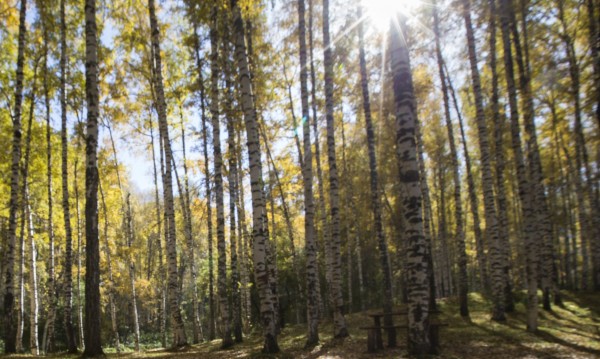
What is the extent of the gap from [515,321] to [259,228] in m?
8.98

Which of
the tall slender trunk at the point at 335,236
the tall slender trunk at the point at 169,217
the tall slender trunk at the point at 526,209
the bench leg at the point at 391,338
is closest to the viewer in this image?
the bench leg at the point at 391,338

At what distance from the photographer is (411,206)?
6.25 m

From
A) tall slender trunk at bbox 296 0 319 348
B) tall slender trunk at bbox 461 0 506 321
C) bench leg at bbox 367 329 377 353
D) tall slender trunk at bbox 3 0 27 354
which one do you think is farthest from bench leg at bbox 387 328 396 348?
tall slender trunk at bbox 3 0 27 354

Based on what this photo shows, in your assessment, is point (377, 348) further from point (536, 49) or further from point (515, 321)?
point (536, 49)

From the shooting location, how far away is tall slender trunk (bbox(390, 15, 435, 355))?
5930 mm

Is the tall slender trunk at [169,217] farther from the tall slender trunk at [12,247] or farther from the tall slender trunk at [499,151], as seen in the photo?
the tall slender trunk at [499,151]

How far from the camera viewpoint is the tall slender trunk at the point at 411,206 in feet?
19.5

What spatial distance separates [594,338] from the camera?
9242mm

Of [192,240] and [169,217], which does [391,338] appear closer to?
[169,217]

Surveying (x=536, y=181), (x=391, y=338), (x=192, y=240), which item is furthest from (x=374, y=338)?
(x=192, y=240)

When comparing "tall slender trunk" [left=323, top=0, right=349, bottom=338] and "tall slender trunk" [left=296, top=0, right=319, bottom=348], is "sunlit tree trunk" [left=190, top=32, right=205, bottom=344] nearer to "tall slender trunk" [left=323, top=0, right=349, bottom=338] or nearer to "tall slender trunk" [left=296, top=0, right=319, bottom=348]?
"tall slender trunk" [left=296, top=0, right=319, bottom=348]

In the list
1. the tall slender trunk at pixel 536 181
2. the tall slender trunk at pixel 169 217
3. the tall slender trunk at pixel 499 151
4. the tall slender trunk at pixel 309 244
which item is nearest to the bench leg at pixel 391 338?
the tall slender trunk at pixel 309 244

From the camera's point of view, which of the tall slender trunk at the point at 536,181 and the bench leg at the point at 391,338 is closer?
the bench leg at the point at 391,338

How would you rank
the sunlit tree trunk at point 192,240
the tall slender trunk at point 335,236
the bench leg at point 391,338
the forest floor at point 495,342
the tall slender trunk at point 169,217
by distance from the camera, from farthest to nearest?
1. the sunlit tree trunk at point 192,240
2. the tall slender trunk at point 169,217
3. the tall slender trunk at point 335,236
4. the bench leg at point 391,338
5. the forest floor at point 495,342
